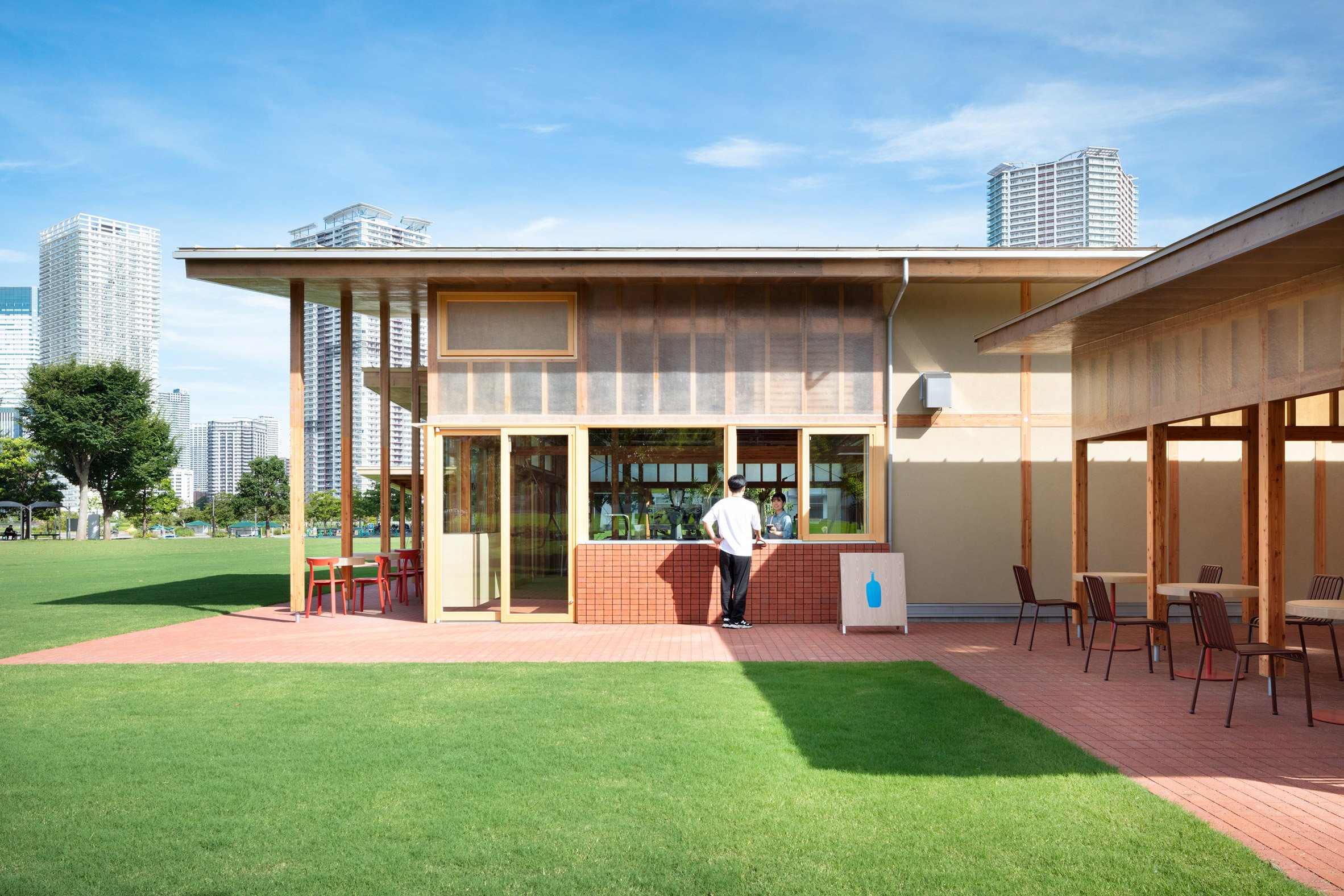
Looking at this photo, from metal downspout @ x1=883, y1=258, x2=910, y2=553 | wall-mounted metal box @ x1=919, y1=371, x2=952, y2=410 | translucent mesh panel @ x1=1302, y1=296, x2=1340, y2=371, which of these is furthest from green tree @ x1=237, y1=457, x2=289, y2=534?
translucent mesh panel @ x1=1302, y1=296, x2=1340, y2=371

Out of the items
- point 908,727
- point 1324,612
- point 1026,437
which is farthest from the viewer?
point 1026,437

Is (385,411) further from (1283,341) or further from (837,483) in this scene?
(1283,341)

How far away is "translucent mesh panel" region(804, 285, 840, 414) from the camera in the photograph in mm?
11609

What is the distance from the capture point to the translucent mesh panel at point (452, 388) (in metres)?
11.5

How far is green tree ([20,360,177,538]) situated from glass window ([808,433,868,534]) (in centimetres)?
5119

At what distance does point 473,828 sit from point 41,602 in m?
14.2

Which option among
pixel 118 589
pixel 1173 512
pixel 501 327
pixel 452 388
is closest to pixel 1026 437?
pixel 1173 512

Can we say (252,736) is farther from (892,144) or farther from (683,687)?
(892,144)

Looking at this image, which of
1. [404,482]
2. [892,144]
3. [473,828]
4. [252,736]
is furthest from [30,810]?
[892,144]

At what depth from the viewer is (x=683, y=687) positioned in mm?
7262

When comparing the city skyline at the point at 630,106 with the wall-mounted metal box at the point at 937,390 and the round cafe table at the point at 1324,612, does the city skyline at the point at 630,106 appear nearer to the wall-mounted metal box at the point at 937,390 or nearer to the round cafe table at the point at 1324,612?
the wall-mounted metal box at the point at 937,390

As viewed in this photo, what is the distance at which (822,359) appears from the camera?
Answer: 1162cm

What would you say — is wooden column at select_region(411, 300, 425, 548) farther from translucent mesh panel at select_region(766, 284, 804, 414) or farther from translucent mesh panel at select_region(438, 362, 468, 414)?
translucent mesh panel at select_region(766, 284, 804, 414)

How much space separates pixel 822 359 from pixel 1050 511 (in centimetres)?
340
